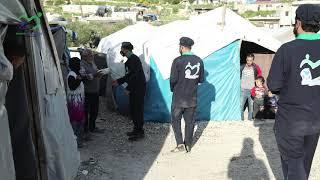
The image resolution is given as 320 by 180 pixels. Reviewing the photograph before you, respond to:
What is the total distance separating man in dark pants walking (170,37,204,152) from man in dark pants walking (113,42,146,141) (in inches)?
41.0

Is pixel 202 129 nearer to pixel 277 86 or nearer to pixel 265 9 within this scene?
pixel 277 86

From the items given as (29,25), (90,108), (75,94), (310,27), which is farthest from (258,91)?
(29,25)

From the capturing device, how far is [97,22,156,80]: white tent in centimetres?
1198

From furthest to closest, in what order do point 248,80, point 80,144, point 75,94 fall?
point 248,80
point 80,144
point 75,94

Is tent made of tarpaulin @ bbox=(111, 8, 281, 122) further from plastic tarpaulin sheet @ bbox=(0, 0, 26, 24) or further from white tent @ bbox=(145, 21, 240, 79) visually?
plastic tarpaulin sheet @ bbox=(0, 0, 26, 24)

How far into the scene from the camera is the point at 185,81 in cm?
761

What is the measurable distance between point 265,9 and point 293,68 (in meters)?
97.8

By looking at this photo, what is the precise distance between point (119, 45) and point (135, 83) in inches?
195

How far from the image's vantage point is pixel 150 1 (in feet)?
416

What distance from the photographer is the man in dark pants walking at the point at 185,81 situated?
754cm

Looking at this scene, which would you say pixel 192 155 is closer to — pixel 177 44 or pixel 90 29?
pixel 177 44

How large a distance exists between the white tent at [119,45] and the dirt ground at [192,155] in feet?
6.21

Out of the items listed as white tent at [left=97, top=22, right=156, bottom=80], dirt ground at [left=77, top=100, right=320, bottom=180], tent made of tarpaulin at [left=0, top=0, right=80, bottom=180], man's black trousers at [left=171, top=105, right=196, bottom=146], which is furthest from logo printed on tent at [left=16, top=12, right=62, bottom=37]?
white tent at [left=97, top=22, right=156, bottom=80]

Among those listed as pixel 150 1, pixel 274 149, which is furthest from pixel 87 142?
pixel 150 1
